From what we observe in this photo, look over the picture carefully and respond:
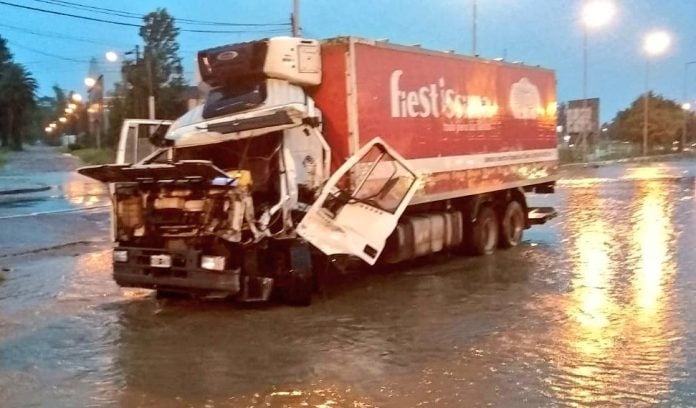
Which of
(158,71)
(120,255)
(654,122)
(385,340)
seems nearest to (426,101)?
(120,255)

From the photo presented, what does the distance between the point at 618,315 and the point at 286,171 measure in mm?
3945

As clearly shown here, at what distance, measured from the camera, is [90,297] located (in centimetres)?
1132

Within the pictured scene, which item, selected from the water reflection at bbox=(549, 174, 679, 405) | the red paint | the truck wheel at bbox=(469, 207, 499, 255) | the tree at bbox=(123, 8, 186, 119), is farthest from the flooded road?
the tree at bbox=(123, 8, 186, 119)

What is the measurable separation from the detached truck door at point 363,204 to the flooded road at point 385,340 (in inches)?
30.7

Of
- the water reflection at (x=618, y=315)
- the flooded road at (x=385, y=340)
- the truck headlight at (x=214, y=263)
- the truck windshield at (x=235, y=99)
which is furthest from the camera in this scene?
the truck windshield at (x=235, y=99)

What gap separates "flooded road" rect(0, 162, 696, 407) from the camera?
23.0 feet

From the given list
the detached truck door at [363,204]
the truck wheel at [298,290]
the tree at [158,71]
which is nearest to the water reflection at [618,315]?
the detached truck door at [363,204]

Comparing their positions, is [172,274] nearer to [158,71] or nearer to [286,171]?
[286,171]

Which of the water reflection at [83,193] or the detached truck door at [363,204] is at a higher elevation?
the detached truck door at [363,204]

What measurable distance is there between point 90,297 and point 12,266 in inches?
137

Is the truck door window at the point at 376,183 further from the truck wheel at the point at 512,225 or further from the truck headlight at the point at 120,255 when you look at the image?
the truck wheel at the point at 512,225

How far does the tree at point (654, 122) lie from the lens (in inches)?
3132

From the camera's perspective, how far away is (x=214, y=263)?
9.84 m

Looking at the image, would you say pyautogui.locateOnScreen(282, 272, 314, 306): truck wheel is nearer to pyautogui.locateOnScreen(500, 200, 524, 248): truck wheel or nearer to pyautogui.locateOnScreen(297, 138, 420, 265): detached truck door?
pyautogui.locateOnScreen(297, 138, 420, 265): detached truck door
